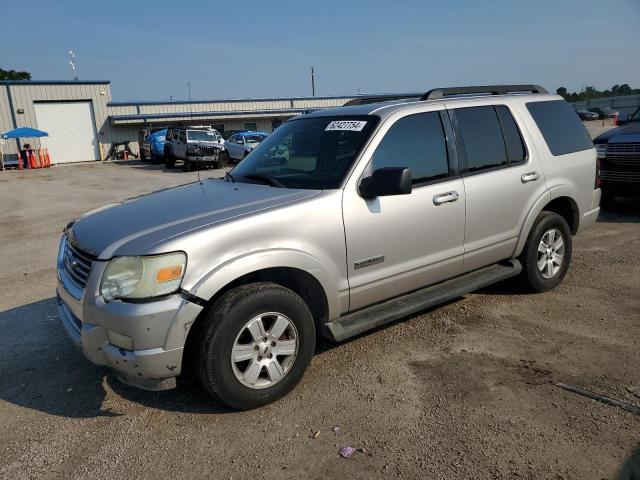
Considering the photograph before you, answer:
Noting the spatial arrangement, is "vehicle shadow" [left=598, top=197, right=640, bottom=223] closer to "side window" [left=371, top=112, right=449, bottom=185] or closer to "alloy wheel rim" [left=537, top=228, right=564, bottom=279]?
"alloy wheel rim" [left=537, top=228, right=564, bottom=279]

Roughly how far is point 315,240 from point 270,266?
37cm

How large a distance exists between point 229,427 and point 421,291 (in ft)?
5.89

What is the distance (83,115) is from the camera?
3341 centimetres

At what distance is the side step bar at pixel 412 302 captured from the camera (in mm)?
3432

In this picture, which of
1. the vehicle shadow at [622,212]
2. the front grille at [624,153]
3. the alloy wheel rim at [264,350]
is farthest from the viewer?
the vehicle shadow at [622,212]

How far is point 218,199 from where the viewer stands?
11.5 ft

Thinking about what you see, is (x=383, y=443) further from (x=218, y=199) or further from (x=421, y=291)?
(x=218, y=199)

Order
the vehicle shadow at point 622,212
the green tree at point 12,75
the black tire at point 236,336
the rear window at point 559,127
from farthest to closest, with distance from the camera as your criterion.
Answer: the green tree at point 12,75
the vehicle shadow at point 622,212
the rear window at point 559,127
the black tire at point 236,336

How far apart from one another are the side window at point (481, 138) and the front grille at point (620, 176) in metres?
4.70

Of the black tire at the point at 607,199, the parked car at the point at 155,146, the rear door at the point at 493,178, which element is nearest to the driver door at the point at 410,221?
the rear door at the point at 493,178

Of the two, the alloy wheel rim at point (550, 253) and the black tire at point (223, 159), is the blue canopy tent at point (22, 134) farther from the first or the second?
the alloy wheel rim at point (550, 253)

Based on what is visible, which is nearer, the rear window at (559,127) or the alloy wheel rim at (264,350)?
the alloy wheel rim at (264,350)

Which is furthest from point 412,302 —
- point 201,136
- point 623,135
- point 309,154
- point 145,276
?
point 201,136

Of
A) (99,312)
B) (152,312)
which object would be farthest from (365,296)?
(99,312)
